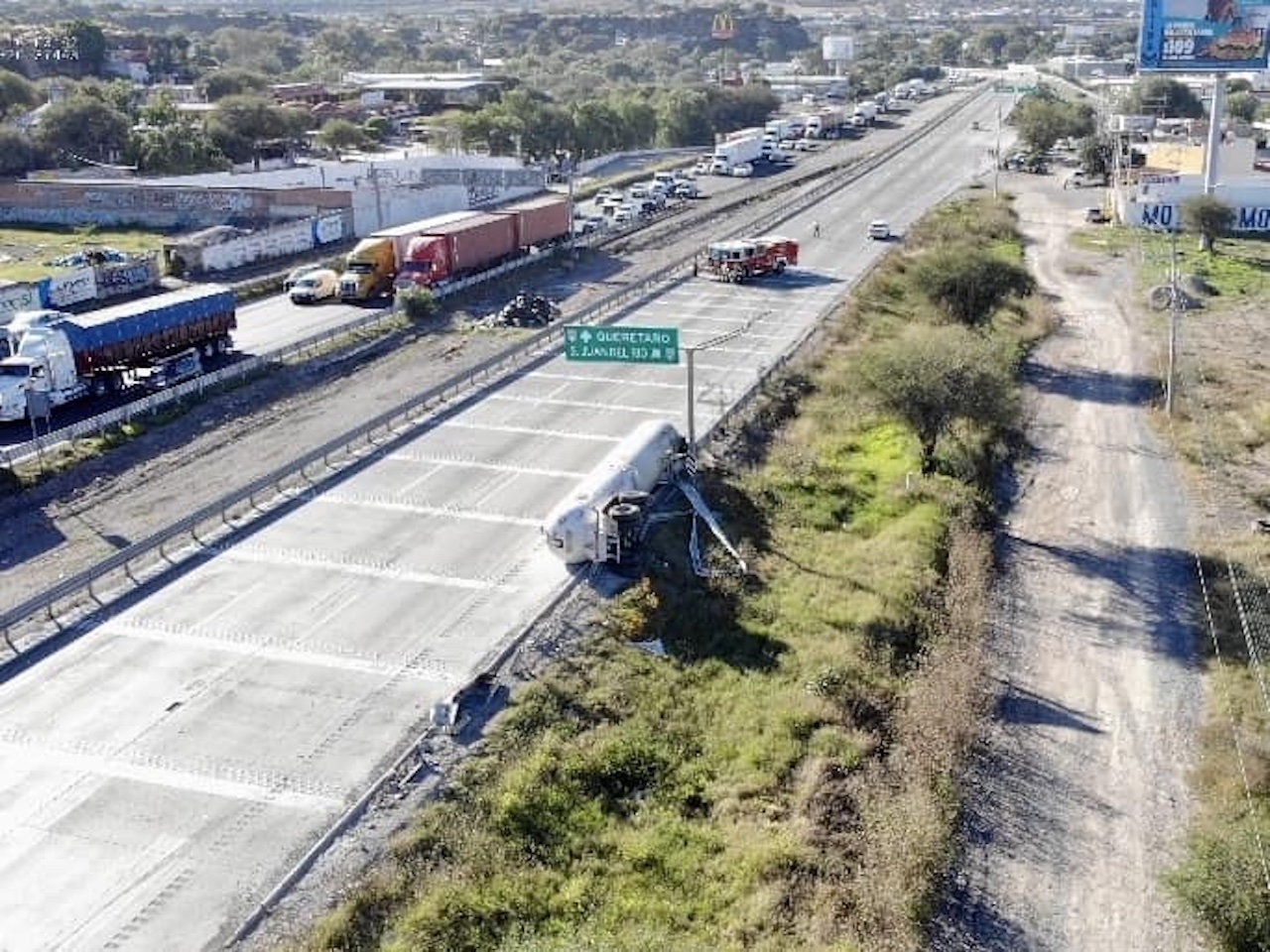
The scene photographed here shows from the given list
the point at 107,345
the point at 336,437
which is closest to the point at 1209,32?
the point at 336,437

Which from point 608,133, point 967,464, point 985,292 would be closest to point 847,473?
point 967,464

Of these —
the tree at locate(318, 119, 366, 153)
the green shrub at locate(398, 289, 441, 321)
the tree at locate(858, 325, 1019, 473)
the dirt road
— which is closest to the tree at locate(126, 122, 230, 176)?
the tree at locate(318, 119, 366, 153)

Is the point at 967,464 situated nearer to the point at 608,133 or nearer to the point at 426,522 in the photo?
the point at 426,522

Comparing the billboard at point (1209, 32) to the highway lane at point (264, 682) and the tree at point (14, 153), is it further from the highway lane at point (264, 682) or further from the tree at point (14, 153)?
the tree at point (14, 153)

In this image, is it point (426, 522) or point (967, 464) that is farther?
point (967, 464)

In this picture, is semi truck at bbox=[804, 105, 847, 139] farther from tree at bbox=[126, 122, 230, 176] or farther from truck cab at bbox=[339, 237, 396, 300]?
truck cab at bbox=[339, 237, 396, 300]
